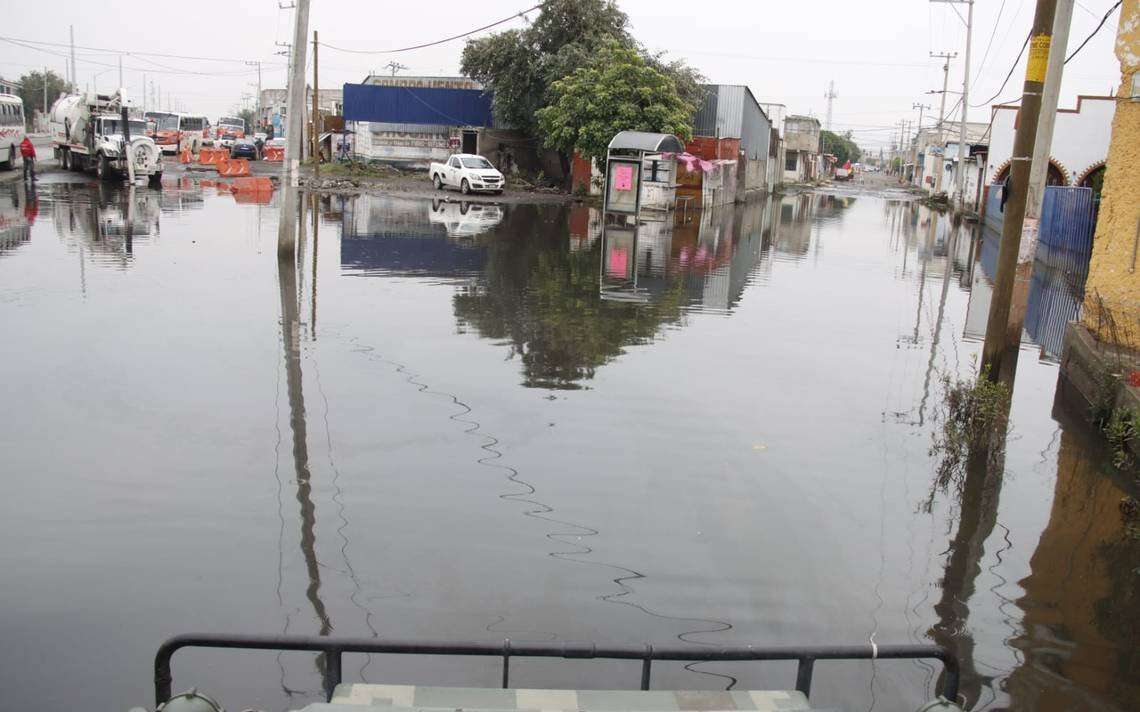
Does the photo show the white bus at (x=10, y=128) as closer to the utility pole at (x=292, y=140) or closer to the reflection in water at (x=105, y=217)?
the reflection in water at (x=105, y=217)

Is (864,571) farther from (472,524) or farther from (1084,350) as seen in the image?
(1084,350)

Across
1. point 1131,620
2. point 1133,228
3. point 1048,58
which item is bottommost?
point 1131,620

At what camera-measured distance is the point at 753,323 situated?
14555 millimetres

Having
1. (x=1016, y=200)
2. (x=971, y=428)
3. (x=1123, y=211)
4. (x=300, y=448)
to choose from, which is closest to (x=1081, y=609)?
(x=971, y=428)

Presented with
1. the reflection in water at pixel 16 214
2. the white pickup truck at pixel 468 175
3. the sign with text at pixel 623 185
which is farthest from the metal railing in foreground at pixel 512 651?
the white pickup truck at pixel 468 175

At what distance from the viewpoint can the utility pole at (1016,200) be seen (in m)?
9.53

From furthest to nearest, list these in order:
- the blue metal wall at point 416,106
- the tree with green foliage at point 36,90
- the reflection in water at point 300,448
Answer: the tree with green foliage at point 36,90
the blue metal wall at point 416,106
the reflection in water at point 300,448

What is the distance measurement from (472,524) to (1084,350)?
8.24 m

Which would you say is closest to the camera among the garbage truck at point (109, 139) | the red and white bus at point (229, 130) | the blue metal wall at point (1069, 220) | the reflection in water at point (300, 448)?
the reflection in water at point (300, 448)

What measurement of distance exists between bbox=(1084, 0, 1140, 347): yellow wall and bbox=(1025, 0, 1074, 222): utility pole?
1.91 m

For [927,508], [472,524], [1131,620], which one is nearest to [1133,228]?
[927,508]

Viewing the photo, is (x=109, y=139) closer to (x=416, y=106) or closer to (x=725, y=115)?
(x=416, y=106)

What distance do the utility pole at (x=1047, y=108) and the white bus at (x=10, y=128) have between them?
115ft

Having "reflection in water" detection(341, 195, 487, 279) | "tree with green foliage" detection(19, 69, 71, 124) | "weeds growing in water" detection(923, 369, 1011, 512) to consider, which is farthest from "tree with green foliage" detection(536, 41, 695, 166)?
"tree with green foliage" detection(19, 69, 71, 124)
